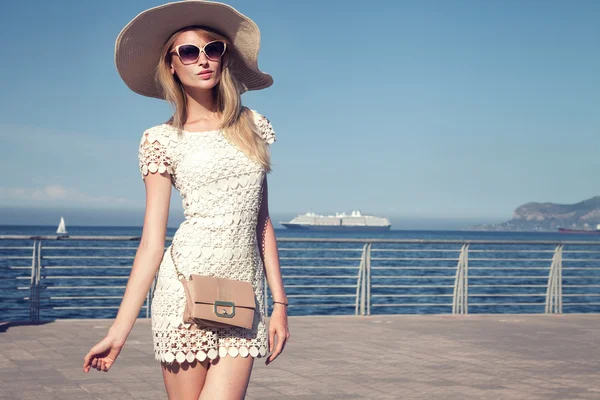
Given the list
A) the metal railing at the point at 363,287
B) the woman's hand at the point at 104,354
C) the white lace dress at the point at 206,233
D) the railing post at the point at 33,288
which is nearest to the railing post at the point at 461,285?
the metal railing at the point at 363,287

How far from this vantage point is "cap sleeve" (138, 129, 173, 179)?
2.36 m

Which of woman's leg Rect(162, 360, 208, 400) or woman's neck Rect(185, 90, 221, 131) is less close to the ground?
woman's neck Rect(185, 90, 221, 131)

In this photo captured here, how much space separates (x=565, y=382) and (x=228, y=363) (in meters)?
4.25

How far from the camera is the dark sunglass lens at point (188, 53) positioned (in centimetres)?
248

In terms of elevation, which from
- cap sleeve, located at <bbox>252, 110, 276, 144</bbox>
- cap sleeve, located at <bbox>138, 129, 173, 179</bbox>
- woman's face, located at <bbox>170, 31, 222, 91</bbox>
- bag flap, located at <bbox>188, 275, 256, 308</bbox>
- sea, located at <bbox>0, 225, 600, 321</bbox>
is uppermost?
woman's face, located at <bbox>170, 31, 222, 91</bbox>

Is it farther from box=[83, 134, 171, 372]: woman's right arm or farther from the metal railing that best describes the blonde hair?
the metal railing

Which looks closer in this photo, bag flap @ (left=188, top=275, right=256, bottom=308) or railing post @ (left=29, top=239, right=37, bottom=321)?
bag flap @ (left=188, top=275, right=256, bottom=308)

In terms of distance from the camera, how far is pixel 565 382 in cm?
593

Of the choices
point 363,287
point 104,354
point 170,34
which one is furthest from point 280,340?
point 363,287

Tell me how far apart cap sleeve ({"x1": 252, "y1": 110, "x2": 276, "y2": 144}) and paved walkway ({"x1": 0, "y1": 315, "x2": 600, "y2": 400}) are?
3.08 metres

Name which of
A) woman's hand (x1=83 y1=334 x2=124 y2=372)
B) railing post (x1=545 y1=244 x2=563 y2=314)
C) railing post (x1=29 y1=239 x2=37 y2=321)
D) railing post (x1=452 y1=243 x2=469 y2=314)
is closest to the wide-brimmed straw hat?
woman's hand (x1=83 y1=334 x2=124 y2=372)

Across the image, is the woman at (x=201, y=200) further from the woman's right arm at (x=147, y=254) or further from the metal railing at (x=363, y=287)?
the metal railing at (x=363, y=287)

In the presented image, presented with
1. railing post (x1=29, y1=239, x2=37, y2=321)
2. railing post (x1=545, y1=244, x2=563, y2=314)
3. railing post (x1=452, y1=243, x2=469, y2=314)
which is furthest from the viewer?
railing post (x1=545, y1=244, x2=563, y2=314)

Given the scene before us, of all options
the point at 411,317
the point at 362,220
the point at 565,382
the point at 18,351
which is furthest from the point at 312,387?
the point at 362,220
